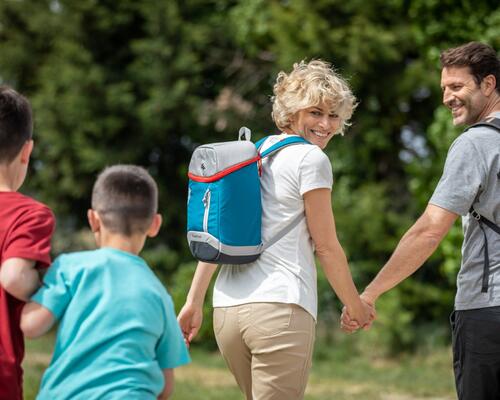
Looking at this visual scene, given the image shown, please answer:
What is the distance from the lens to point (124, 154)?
13891 mm

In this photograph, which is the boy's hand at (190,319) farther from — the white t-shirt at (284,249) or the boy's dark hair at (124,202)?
the boy's dark hair at (124,202)

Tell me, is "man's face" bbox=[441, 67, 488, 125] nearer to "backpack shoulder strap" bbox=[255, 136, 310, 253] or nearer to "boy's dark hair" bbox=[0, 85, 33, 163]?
"backpack shoulder strap" bbox=[255, 136, 310, 253]

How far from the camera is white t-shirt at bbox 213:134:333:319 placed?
329 cm

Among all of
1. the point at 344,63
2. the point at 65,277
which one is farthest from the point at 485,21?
the point at 65,277

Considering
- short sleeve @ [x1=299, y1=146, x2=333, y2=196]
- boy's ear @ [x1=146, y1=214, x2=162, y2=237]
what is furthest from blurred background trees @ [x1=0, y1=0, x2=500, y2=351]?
boy's ear @ [x1=146, y1=214, x2=162, y2=237]

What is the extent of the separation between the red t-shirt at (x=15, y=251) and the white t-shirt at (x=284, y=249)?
0.92m

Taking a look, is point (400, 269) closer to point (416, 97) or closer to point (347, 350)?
point (347, 350)

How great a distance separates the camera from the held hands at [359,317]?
3737mm

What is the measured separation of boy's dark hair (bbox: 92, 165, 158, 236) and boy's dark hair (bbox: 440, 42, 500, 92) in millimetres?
1671

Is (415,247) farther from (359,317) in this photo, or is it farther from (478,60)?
(478,60)

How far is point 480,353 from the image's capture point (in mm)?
3436

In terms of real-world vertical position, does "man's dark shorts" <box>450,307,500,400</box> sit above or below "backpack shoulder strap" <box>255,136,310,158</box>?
below

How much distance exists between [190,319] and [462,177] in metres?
1.34

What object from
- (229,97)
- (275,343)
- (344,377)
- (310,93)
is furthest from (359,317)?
(229,97)
